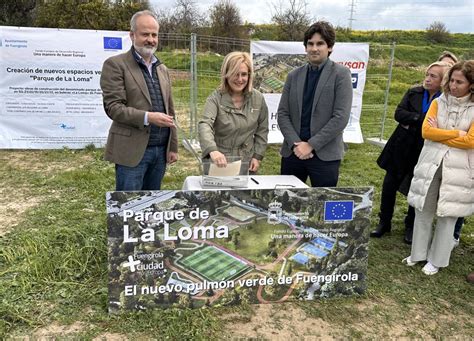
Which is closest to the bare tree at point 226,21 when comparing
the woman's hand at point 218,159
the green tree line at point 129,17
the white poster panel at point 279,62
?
the green tree line at point 129,17

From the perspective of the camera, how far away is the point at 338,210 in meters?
2.72

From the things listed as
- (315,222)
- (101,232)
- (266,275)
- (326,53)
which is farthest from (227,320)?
(326,53)

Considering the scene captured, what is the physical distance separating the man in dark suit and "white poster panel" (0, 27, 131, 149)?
13.4 ft

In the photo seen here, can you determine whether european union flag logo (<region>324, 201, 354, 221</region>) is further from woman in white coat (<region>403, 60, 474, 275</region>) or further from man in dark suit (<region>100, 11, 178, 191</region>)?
man in dark suit (<region>100, 11, 178, 191</region>)

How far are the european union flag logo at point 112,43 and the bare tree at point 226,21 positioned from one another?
1311cm

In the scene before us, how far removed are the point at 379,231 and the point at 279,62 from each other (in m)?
3.82

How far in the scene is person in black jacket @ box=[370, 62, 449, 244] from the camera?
353 centimetres

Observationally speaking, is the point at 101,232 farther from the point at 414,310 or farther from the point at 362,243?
the point at 414,310

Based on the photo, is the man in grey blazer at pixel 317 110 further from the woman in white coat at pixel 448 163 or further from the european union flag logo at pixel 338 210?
the woman in white coat at pixel 448 163

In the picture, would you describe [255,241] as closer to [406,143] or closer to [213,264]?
[213,264]

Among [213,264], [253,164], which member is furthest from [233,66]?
[213,264]

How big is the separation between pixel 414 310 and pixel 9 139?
6324 millimetres

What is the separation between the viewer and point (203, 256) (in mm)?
2621

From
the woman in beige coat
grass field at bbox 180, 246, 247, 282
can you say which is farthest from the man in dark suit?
grass field at bbox 180, 246, 247, 282
